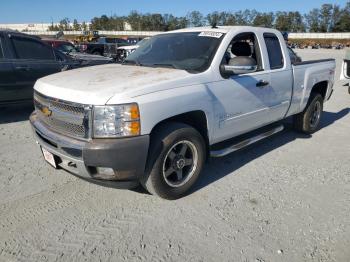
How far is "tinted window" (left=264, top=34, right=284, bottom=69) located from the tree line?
108 meters

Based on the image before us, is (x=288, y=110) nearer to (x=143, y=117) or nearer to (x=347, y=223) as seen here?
(x=347, y=223)

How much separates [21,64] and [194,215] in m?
5.15

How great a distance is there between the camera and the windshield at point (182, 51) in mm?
4160

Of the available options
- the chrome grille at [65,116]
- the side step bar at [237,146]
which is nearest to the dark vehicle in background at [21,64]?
the chrome grille at [65,116]

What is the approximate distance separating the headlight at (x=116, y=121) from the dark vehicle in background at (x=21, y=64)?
14.3ft

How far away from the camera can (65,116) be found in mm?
3451

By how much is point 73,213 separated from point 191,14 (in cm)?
15193

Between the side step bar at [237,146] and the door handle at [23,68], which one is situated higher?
the door handle at [23,68]

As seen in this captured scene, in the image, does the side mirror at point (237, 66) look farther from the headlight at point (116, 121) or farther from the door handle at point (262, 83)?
the headlight at point (116, 121)

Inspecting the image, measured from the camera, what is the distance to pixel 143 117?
10.7 ft

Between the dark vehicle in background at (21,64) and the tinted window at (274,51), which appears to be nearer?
the tinted window at (274,51)

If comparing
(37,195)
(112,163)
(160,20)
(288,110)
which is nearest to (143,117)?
(112,163)

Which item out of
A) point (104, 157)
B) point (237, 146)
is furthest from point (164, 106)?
point (237, 146)

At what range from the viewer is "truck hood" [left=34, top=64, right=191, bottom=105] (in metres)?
3.26
